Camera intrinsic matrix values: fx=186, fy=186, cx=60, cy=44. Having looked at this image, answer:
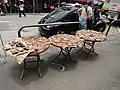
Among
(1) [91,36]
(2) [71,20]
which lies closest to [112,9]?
(2) [71,20]

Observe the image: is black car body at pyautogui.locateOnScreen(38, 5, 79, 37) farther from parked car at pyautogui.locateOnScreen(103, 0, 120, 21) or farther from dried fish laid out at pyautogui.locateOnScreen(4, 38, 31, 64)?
parked car at pyautogui.locateOnScreen(103, 0, 120, 21)

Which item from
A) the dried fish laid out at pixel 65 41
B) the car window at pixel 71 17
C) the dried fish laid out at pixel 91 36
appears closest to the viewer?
the dried fish laid out at pixel 65 41

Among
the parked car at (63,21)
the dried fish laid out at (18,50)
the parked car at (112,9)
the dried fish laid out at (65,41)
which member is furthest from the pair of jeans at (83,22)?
the dried fish laid out at (18,50)

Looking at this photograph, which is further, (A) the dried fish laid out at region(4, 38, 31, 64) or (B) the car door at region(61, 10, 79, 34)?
(B) the car door at region(61, 10, 79, 34)

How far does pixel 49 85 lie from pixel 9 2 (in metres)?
13.1

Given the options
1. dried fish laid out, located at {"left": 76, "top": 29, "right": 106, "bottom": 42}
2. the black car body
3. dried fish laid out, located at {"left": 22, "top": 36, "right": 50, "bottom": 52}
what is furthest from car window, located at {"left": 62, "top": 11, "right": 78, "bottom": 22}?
dried fish laid out, located at {"left": 22, "top": 36, "right": 50, "bottom": 52}

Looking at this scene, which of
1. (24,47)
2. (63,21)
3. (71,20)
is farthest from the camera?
(71,20)

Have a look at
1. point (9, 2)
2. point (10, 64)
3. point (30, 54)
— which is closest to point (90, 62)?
point (30, 54)

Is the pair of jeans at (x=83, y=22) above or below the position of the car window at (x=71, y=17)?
below

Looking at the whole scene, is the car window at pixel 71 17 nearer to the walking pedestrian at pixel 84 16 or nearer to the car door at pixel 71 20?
the car door at pixel 71 20

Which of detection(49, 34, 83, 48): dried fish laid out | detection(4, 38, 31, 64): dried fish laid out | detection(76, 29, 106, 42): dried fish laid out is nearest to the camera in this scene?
detection(4, 38, 31, 64): dried fish laid out

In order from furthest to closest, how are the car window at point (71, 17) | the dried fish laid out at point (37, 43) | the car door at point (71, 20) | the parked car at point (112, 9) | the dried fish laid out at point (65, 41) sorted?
the parked car at point (112, 9) < the car window at point (71, 17) < the car door at point (71, 20) < the dried fish laid out at point (65, 41) < the dried fish laid out at point (37, 43)

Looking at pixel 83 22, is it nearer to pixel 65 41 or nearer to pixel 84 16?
pixel 84 16

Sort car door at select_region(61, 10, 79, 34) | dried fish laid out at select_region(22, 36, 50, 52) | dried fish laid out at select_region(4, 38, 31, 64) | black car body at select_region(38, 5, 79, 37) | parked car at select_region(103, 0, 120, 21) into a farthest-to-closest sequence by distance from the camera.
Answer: parked car at select_region(103, 0, 120, 21)
car door at select_region(61, 10, 79, 34)
black car body at select_region(38, 5, 79, 37)
dried fish laid out at select_region(22, 36, 50, 52)
dried fish laid out at select_region(4, 38, 31, 64)
